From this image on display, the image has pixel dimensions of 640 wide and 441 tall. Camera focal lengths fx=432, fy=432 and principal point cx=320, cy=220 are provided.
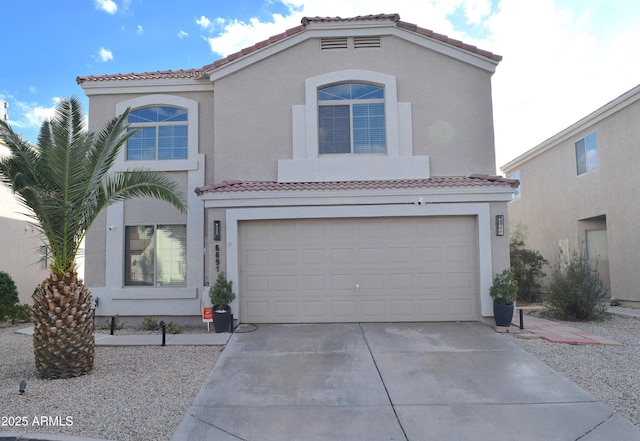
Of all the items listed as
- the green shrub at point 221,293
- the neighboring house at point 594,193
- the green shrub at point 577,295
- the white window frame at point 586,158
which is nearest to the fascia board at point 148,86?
the green shrub at point 221,293

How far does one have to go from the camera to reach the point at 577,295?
1059cm

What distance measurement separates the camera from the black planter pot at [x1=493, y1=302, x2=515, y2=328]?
29.9ft

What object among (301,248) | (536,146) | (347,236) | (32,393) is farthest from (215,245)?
(536,146)

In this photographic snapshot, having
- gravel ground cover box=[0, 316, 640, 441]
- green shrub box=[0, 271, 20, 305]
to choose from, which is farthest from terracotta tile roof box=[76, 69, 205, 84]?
gravel ground cover box=[0, 316, 640, 441]

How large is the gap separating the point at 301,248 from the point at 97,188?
4491 mm

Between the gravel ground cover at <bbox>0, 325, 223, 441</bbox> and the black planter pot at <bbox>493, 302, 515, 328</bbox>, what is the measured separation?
5.77m

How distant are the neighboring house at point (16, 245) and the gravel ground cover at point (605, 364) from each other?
15614mm

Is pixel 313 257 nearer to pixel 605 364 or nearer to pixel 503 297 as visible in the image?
pixel 503 297

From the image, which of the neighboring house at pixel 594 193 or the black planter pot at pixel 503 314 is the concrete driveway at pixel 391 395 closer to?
the black planter pot at pixel 503 314

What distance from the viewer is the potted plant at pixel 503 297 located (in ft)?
30.0

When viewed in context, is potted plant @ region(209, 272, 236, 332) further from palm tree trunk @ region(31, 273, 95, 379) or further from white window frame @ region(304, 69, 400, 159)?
white window frame @ region(304, 69, 400, 159)

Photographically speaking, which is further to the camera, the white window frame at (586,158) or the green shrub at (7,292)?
the white window frame at (586,158)

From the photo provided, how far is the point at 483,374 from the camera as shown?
6.49 meters

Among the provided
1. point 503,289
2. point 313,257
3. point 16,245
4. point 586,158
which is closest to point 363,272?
point 313,257
